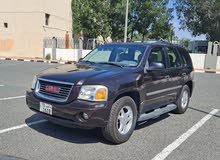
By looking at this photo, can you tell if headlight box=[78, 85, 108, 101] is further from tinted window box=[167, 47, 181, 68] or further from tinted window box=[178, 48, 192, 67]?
tinted window box=[178, 48, 192, 67]

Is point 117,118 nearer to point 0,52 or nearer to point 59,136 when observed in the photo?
point 59,136

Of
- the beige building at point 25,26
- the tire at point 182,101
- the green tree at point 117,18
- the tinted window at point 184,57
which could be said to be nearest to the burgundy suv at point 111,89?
the tire at point 182,101

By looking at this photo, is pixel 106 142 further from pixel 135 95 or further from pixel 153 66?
pixel 153 66

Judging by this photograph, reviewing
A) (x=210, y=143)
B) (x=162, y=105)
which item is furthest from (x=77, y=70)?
(x=210, y=143)

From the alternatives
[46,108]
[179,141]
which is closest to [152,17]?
[179,141]

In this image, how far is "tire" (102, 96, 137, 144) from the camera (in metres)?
→ 4.84

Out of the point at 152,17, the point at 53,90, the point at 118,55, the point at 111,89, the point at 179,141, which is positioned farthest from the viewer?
the point at 152,17

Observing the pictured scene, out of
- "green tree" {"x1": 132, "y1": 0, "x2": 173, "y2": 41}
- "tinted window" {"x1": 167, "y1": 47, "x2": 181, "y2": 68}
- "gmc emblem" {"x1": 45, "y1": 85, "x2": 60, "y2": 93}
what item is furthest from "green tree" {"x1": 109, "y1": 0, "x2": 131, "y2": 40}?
"gmc emblem" {"x1": 45, "y1": 85, "x2": 60, "y2": 93}

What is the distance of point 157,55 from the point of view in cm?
627

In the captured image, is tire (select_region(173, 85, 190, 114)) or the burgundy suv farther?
tire (select_region(173, 85, 190, 114))

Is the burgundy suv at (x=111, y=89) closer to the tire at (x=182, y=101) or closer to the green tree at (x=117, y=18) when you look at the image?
the tire at (x=182, y=101)

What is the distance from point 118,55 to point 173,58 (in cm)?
152

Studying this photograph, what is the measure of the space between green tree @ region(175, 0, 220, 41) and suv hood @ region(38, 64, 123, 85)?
31214 mm

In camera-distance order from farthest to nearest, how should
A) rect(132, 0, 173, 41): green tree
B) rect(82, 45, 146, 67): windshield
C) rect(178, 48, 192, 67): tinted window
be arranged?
rect(132, 0, 173, 41): green tree
rect(178, 48, 192, 67): tinted window
rect(82, 45, 146, 67): windshield
